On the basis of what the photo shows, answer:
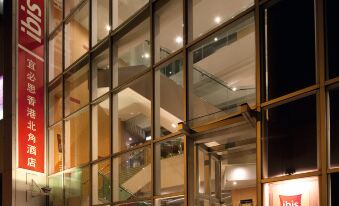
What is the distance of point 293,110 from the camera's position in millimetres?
6316

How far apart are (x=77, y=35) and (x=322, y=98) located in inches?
375

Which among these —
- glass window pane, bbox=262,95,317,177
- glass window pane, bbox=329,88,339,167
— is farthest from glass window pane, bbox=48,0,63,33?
glass window pane, bbox=329,88,339,167

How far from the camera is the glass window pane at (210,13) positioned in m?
8.89

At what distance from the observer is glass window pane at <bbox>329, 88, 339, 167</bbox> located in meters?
5.59

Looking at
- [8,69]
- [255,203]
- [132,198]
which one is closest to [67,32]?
[8,69]

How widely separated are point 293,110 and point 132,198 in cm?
488

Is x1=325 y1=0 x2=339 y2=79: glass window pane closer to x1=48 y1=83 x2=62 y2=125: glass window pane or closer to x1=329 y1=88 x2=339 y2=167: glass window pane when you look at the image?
x1=329 y1=88 x2=339 y2=167: glass window pane

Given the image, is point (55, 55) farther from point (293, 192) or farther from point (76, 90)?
point (293, 192)

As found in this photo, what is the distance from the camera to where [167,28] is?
32.9 feet

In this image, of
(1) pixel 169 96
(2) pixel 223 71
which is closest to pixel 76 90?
(1) pixel 169 96

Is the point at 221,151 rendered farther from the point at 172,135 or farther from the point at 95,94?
the point at 95,94

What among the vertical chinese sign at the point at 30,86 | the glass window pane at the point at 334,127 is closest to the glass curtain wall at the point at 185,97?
the glass window pane at the point at 334,127

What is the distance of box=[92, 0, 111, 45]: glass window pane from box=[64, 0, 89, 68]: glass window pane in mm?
503

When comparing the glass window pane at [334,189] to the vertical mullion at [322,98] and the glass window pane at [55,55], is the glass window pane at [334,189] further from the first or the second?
the glass window pane at [55,55]
